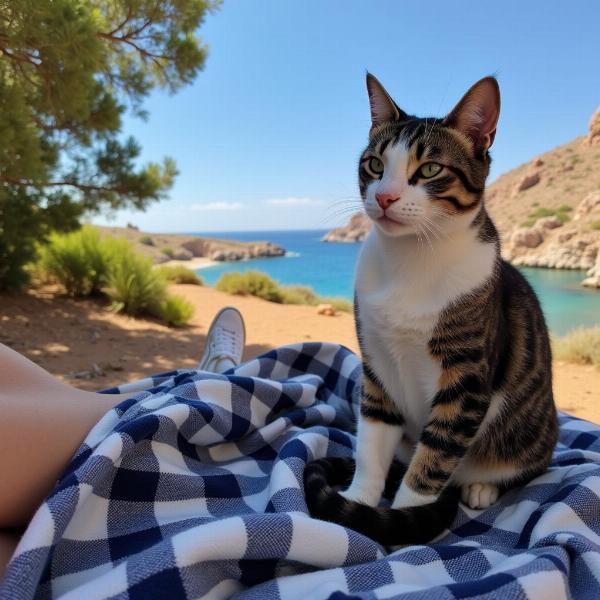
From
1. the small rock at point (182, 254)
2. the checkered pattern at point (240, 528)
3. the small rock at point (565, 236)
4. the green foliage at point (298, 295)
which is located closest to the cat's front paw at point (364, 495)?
the checkered pattern at point (240, 528)

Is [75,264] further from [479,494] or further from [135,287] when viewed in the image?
[479,494]

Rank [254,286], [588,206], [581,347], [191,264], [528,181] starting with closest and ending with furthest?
[581,347] < [588,206] < [254,286] < [528,181] < [191,264]

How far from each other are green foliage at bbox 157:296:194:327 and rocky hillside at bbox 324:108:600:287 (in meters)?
1.87

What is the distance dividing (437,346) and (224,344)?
133 centimetres

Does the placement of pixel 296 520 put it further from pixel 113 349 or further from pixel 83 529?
pixel 113 349

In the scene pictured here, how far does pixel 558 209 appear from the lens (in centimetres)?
709

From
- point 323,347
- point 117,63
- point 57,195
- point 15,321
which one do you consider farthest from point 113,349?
point 323,347

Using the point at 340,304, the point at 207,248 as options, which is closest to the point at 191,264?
the point at 207,248

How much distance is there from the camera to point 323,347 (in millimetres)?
1703

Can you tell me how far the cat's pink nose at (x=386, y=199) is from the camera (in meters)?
0.93

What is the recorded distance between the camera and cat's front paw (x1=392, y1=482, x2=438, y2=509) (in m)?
0.91

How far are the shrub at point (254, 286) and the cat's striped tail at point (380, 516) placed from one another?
5.94 metres

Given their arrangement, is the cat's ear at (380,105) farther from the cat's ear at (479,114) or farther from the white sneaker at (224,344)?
the white sneaker at (224,344)

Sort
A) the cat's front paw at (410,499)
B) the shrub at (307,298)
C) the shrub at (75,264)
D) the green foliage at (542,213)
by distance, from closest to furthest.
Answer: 1. the cat's front paw at (410,499)
2. the shrub at (75,264)
3. the shrub at (307,298)
4. the green foliage at (542,213)
